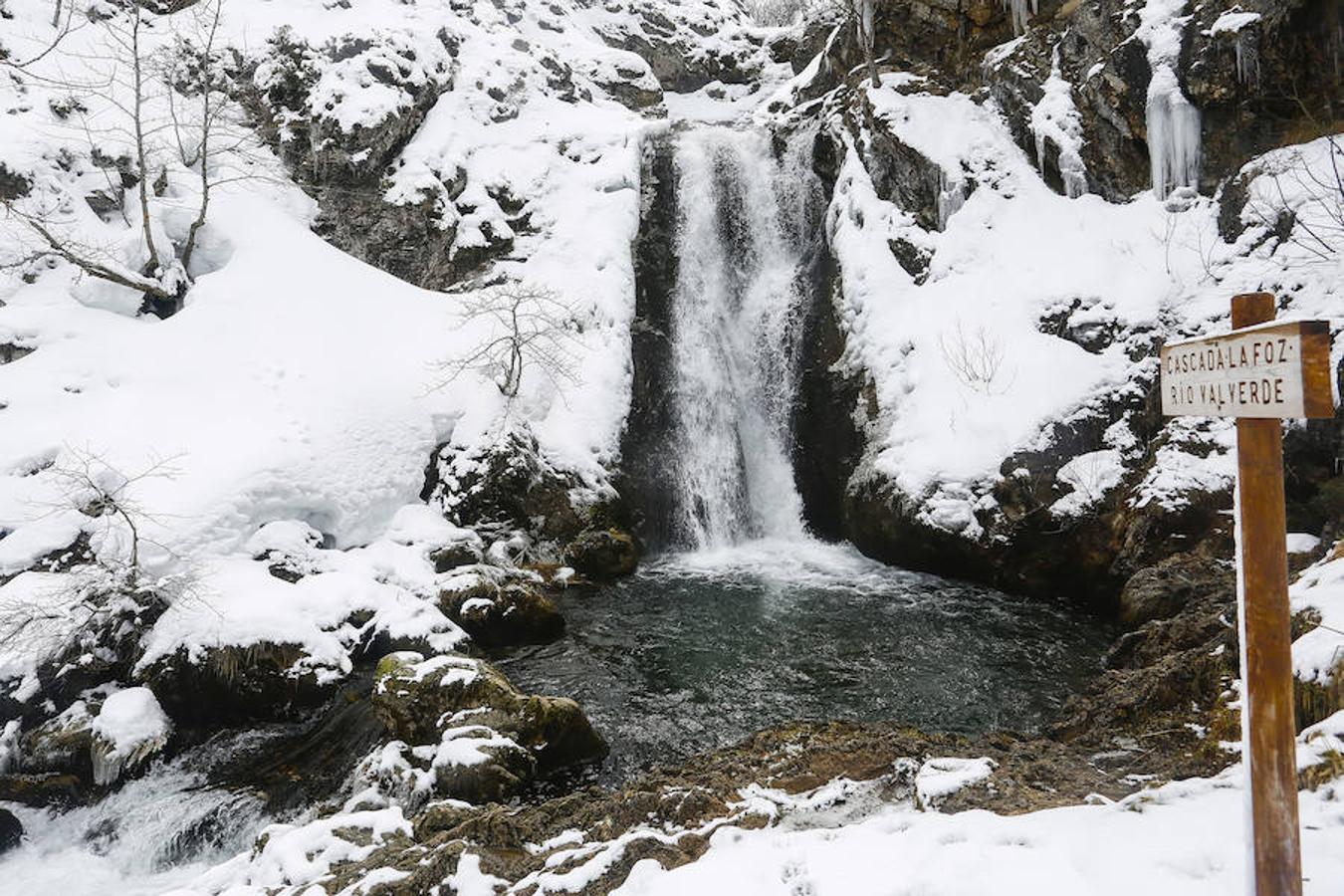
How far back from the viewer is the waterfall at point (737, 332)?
47.3 feet

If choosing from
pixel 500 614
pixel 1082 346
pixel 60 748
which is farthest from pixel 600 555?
pixel 1082 346

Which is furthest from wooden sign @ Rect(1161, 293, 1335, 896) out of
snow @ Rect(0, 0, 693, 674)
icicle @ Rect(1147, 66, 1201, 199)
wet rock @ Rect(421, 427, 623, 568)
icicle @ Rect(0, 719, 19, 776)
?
icicle @ Rect(1147, 66, 1201, 199)

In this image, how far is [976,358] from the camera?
12.3 metres

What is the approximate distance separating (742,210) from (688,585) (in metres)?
10.6

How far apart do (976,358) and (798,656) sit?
260 inches

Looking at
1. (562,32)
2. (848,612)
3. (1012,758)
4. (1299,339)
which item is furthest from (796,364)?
(562,32)

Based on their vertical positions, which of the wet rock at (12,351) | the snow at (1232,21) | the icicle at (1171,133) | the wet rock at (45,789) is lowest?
the wet rock at (45,789)

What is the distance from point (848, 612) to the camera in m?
10.2

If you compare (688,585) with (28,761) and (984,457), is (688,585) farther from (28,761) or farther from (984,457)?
(28,761)

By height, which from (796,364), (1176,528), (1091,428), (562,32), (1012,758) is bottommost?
(1012,758)

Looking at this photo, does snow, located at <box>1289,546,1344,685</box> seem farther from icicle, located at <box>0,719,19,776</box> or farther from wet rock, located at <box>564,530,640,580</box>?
icicle, located at <box>0,719,19,776</box>

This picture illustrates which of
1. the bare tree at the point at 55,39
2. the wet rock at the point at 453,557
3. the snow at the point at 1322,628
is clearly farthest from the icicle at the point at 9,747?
the snow at the point at 1322,628

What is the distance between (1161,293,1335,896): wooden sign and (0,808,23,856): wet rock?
9.44 metres

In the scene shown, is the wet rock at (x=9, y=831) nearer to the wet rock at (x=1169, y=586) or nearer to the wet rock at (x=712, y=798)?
the wet rock at (x=712, y=798)
